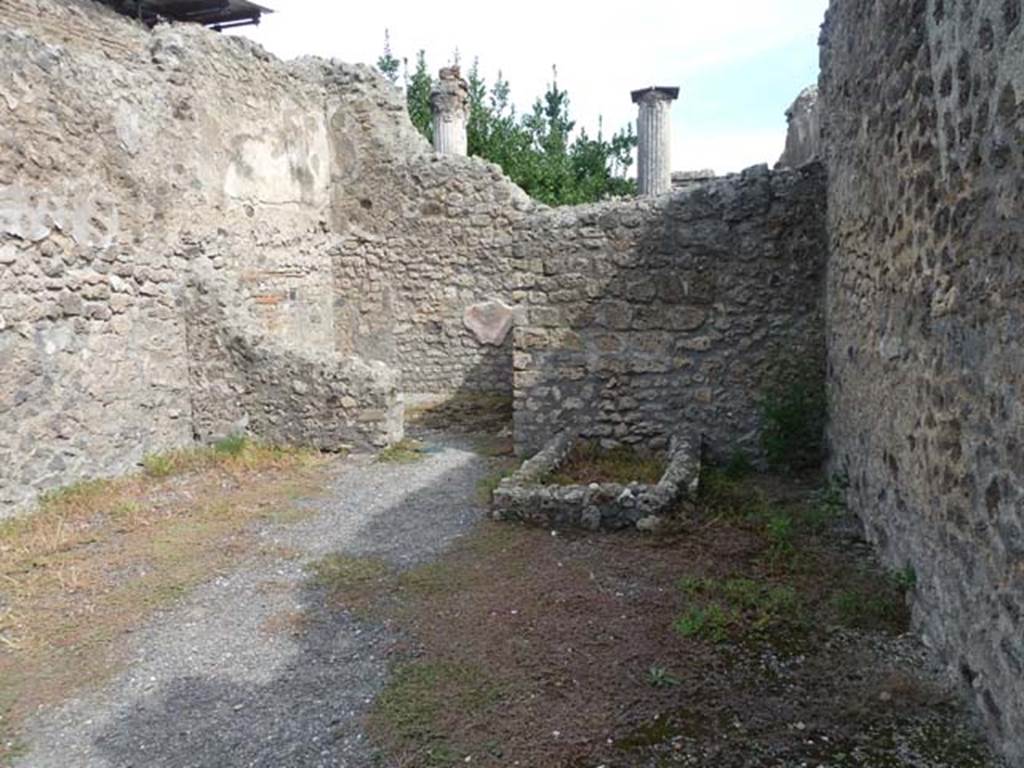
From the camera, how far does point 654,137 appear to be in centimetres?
1461

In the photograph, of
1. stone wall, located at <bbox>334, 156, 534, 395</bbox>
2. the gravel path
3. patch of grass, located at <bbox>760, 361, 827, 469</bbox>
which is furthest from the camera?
stone wall, located at <bbox>334, 156, 534, 395</bbox>

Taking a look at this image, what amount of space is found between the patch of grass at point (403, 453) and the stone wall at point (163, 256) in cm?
16

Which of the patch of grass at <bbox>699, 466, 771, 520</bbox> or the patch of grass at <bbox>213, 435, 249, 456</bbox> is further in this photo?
the patch of grass at <bbox>213, 435, 249, 456</bbox>

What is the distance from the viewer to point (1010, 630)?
8.48 feet

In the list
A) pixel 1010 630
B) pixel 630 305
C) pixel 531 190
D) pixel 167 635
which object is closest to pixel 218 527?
pixel 167 635

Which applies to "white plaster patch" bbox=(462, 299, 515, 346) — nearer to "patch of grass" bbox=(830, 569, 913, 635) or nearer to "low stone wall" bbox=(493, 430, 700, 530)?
"low stone wall" bbox=(493, 430, 700, 530)

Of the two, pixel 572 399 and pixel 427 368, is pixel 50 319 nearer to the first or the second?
pixel 572 399

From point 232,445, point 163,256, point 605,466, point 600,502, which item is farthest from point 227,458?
point 600,502

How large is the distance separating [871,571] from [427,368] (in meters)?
6.99

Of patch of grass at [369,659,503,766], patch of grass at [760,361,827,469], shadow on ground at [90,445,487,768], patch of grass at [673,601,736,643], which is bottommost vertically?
shadow on ground at [90,445,487,768]

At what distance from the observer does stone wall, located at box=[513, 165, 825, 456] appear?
6.46m

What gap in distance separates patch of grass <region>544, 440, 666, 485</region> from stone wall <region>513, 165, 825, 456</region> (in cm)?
16

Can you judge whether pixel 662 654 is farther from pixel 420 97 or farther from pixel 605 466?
pixel 420 97

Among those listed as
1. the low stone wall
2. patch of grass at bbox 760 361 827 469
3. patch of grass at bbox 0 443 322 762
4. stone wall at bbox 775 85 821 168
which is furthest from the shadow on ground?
stone wall at bbox 775 85 821 168
